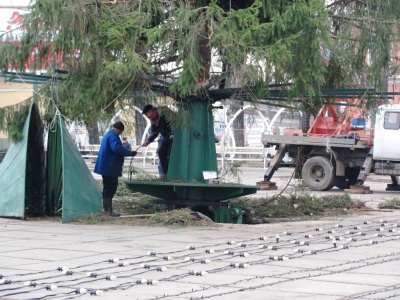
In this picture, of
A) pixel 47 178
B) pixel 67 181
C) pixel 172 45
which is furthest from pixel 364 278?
pixel 47 178

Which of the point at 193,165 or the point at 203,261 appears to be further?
the point at 193,165

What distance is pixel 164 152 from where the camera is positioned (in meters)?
16.0

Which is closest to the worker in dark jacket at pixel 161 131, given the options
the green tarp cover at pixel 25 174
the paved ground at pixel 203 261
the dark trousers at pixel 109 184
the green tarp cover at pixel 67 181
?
the dark trousers at pixel 109 184

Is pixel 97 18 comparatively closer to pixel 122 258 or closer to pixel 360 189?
pixel 122 258

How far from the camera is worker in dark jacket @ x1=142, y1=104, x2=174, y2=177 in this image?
14.7 m

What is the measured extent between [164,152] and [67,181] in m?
2.71

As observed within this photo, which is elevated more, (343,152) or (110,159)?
(343,152)

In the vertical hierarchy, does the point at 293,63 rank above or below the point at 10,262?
above

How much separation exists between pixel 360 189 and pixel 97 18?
13.1 meters

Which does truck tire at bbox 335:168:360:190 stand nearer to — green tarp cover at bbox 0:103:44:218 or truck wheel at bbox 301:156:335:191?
truck wheel at bbox 301:156:335:191

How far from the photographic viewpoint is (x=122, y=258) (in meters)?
10.1

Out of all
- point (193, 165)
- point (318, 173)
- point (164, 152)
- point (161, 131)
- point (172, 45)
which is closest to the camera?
point (172, 45)

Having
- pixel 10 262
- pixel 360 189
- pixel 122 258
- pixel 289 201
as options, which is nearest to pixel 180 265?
pixel 122 258

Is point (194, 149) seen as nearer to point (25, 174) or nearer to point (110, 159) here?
point (110, 159)
